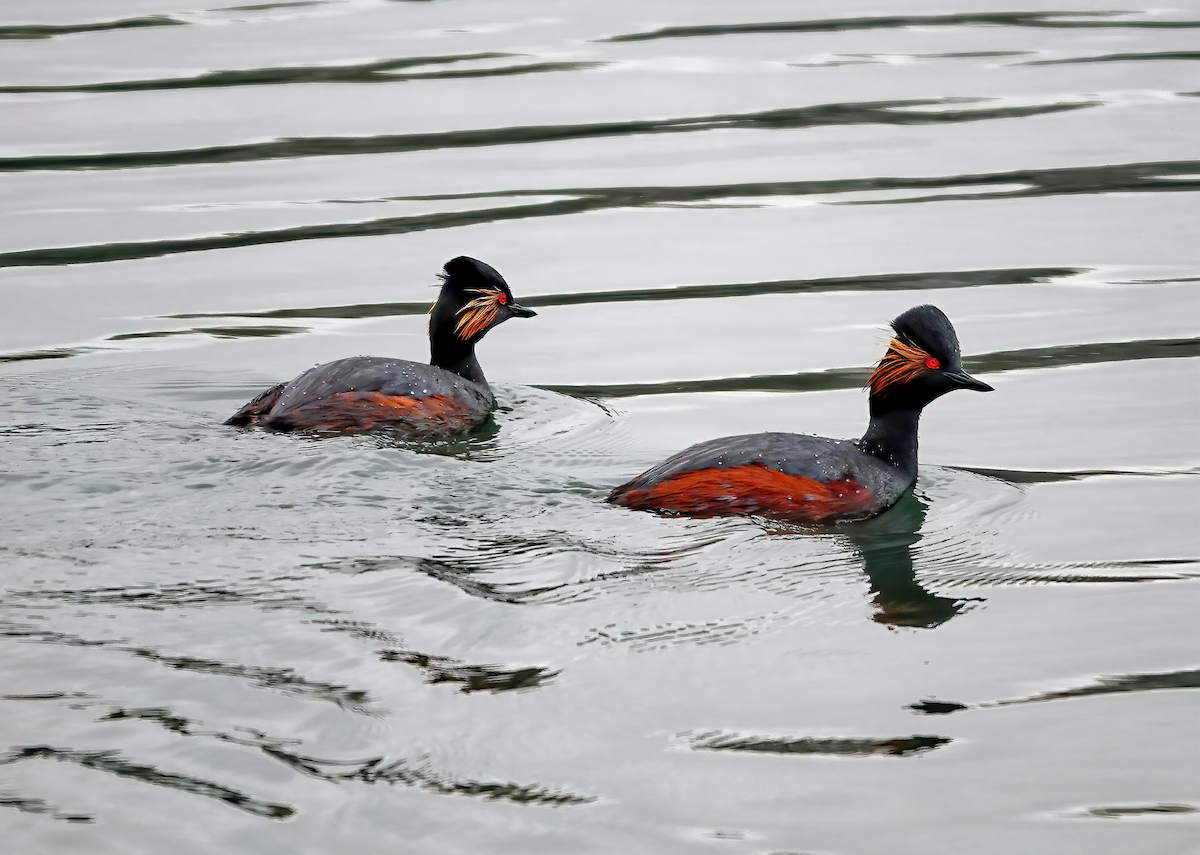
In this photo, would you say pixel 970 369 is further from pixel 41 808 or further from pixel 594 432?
pixel 41 808

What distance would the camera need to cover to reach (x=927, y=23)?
17.2 meters

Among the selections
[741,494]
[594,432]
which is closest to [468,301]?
[594,432]

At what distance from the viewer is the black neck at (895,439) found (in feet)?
25.7

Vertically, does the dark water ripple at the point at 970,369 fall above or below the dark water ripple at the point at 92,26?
below

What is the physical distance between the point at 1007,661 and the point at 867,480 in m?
1.58

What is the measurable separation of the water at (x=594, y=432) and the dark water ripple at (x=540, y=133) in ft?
0.18

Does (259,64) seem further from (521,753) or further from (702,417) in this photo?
(521,753)

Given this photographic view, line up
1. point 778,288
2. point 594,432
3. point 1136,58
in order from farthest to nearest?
point 1136,58, point 778,288, point 594,432

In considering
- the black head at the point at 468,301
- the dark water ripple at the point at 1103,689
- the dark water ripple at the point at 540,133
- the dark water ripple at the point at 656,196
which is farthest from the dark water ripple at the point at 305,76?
the dark water ripple at the point at 1103,689

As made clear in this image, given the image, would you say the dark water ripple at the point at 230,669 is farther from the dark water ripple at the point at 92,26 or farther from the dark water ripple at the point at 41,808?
the dark water ripple at the point at 92,26

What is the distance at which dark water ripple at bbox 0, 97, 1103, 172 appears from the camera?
44.9 ft

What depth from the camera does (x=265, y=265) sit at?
11.7 meters

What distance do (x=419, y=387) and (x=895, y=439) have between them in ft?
8.62

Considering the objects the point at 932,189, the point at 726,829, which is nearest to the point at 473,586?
the point at 726,829
